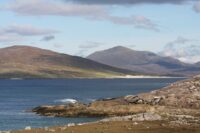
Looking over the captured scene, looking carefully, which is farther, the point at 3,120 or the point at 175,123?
the point at 3,120

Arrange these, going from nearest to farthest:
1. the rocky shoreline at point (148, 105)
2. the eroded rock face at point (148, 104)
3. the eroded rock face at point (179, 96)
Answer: the rocky shoreline at point (148, 105) < the eroded rock face at point (148, 104) < the eroded rock face at point (179, 96)

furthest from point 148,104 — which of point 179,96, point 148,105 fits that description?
point 179,96

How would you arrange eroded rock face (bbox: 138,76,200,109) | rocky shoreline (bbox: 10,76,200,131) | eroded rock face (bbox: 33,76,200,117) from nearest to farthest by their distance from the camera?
1. rocky shoreline (bbox: 10,76,200,131)
2. eroded rock face (bbox: 33,76,200,117)
3. eroded rock face (bbox: 138,76,200,109)

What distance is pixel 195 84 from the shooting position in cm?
11581

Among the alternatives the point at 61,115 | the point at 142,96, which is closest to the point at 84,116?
the point at 61,115

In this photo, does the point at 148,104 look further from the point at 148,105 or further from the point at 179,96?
the point at 179,96

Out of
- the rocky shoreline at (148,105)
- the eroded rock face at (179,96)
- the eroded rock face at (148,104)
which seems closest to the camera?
the rocky shoreline at (148,105)

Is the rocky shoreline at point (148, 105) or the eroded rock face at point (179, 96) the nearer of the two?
the rocky shoreline at point (148, 105)

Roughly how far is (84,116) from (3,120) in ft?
54.9

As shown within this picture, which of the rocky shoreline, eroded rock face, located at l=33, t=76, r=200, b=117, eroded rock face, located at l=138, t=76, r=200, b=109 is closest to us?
the rocky shoreline

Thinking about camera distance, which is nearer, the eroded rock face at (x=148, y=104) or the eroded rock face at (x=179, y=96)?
the eroded rock face at (x=148, y=104)

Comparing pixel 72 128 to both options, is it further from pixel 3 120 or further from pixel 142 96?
pixel 142 96

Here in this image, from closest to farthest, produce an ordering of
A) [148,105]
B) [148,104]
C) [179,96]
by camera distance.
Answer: [148,105], [179,96], [148,104]

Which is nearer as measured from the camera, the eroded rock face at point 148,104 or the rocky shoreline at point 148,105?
the rocky shoreline at point 148,105
